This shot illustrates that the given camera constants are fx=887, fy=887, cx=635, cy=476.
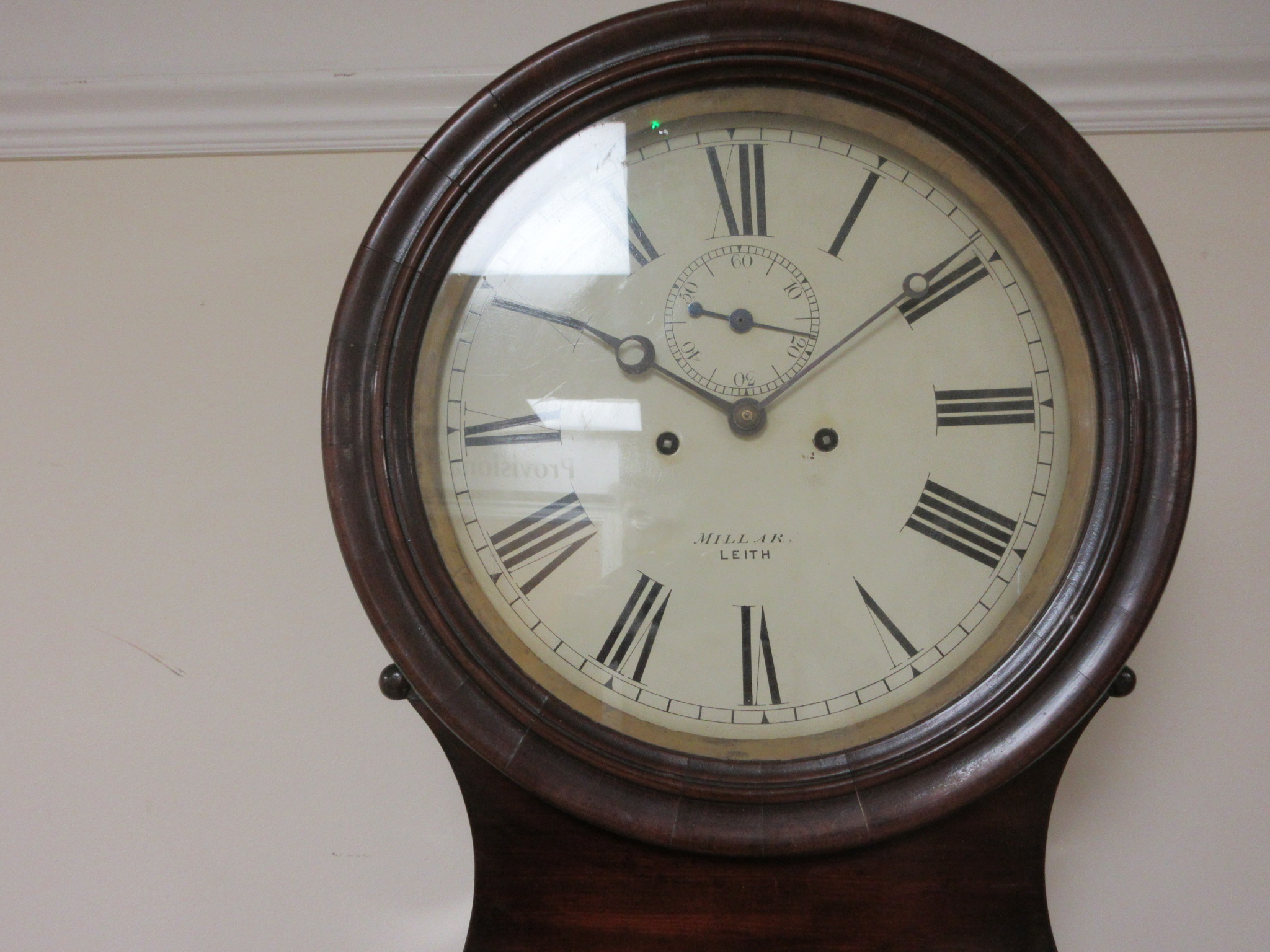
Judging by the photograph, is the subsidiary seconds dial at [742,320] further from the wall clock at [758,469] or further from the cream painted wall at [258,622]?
the cream painted wall at [258,622]

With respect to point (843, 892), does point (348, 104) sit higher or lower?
higher

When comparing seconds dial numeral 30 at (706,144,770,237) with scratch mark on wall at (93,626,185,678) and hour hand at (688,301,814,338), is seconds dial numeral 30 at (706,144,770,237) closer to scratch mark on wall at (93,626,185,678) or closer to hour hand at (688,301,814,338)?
hour hand at (688,301,814,338)

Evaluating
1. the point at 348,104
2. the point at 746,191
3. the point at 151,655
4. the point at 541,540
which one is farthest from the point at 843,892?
the point at 348,104

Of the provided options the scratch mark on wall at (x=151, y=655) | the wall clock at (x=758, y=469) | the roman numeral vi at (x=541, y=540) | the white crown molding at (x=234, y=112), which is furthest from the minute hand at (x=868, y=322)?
the scratch mark on wall at (x=151, y=655)

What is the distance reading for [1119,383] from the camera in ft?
2.02

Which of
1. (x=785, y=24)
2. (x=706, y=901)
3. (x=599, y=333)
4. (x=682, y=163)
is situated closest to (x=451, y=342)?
(x=599, y=333)

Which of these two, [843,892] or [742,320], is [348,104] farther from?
[843,892]

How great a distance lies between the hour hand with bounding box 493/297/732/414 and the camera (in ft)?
2.13

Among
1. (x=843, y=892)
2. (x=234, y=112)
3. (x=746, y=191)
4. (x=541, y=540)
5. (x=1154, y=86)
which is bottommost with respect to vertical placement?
(x=843, y=892)

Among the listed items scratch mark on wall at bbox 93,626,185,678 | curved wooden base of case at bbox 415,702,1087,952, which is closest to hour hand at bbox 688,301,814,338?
curved wooden base of case at bbox 415,702,1087,952

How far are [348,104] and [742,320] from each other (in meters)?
0.47

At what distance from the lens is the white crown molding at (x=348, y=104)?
81 centimetres

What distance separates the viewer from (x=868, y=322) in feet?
2.15

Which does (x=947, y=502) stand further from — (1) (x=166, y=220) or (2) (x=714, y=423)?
(1) (x=166, y=220)
